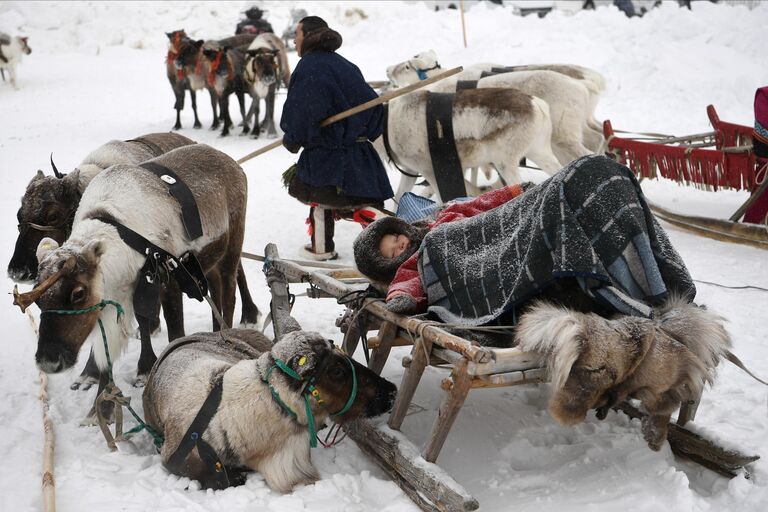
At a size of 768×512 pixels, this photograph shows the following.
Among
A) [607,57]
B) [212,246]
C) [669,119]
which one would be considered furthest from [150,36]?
[212,246]

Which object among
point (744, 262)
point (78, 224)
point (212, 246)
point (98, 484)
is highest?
point (78, 224)

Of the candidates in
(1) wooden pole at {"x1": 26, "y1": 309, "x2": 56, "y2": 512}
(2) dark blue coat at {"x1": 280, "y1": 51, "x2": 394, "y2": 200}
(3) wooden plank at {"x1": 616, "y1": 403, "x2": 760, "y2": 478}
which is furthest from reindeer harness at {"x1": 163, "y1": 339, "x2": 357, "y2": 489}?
(2) dark blue coat at {"x1": 280, "y1": 51, "x2": 394, "y2": 200}

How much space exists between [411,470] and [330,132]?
134 inches

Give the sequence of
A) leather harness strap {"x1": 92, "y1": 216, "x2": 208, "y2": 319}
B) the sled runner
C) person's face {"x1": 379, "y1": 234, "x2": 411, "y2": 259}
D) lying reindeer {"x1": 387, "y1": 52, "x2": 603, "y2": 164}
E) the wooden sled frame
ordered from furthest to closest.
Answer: lying reindeer {"x1": 387, "y1": 52, "x2": 603, "y2": 164} < the sled runner < leather harness strap {"x1": 92, "y1": 216, "x2": 208, "y2": 319} < person's face {"x1": 379, "y1": 234, "x2": 411, "y2": 259} < the wooden sled frame

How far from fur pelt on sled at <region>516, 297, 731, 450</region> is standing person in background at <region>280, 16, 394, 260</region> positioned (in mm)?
3205

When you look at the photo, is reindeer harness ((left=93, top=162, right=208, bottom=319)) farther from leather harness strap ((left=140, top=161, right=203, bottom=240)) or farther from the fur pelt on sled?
the fur pelt on sled

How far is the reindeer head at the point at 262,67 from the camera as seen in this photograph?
11.8 m

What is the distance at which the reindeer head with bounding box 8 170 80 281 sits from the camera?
407cm

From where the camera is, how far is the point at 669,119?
10.8 meters

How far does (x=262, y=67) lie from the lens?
463 inches

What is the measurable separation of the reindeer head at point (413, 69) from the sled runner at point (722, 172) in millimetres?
2427

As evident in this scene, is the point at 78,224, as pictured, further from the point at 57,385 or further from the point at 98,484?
the point at 98,484

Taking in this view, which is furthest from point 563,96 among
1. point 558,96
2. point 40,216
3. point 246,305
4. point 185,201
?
→ point 40,216

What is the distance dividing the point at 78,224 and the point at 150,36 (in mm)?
21045
